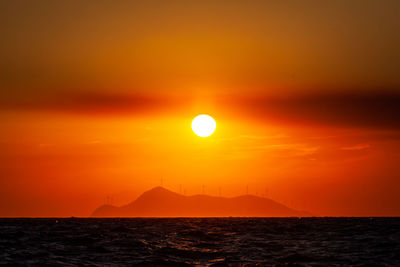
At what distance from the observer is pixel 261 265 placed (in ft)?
119

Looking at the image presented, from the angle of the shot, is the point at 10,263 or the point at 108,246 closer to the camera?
the point at 10,263

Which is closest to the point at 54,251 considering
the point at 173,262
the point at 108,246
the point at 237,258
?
the point at 108,246

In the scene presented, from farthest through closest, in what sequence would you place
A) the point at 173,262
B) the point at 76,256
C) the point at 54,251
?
the point at 54,251 < the point at 76,256 < the point at 173,262

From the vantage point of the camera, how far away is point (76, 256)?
4222 cm

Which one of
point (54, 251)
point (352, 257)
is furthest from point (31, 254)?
point (352, 257)

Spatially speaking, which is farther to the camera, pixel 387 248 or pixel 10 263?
pixel 387 248

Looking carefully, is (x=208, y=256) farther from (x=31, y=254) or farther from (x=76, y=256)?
(x=31, y=254)

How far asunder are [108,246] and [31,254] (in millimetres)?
10016

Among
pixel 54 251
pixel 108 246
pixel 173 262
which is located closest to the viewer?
pixel 173 262

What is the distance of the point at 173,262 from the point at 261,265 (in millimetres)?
7147

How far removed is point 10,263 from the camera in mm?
36531

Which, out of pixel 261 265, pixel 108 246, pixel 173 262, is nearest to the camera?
pixel 261 265

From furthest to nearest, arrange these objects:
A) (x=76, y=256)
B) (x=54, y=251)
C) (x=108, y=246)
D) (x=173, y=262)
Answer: (x=108, y=246) < (x=54, y=251) < (x=76, y=256) < (x=173, y=262)

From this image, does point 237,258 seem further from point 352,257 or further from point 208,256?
point 352,257
